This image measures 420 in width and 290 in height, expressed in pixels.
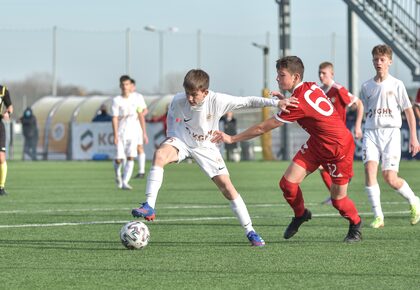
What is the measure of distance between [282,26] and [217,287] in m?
30.8

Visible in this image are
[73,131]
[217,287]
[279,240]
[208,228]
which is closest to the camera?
[217,287]

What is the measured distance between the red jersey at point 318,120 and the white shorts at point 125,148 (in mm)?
11434

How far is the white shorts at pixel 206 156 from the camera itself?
1050 centimetres

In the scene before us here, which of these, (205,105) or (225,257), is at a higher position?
(205,105)

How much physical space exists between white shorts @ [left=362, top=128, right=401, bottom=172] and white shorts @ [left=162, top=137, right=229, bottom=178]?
9.17ft

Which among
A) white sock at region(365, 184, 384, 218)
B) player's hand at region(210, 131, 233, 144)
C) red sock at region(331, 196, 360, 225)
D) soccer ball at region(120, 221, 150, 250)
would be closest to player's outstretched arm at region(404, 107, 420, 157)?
white sock at region(365, 184, 384, 218)

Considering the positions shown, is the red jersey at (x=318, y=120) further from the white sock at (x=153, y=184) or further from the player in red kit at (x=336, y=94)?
the player in red kit at (x=336, y=94)

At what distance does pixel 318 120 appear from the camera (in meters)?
10.4

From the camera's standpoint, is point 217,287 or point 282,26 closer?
point 217,287

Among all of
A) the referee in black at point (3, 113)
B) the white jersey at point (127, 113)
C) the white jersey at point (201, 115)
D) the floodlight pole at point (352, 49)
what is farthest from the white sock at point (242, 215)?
the floodlight pole at point (352, 49)

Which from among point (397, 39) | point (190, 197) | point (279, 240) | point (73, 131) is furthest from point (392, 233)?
point (73, 131)

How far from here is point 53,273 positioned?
8391mm

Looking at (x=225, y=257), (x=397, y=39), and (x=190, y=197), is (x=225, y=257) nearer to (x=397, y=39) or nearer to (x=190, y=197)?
(x=190, y=197)

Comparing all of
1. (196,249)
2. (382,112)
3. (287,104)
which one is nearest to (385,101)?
(382,112)
